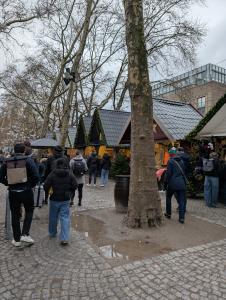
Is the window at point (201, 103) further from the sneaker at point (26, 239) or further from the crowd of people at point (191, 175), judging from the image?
the sneaker at point (26, 239)

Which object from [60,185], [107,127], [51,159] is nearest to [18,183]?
[60,185]

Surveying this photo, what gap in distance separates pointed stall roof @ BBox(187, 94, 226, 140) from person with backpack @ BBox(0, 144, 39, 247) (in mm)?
6755

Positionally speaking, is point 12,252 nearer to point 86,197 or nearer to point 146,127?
point 146,127

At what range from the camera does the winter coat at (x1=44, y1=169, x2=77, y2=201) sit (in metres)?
5.39

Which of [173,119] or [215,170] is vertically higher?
[173,119]

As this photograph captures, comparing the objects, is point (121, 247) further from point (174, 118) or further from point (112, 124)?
point (112, 124)

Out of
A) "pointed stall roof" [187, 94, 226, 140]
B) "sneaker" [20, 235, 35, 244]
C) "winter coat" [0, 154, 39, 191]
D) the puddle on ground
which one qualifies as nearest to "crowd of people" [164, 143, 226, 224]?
"pointed stall roof" [187, 94, 226, 140]

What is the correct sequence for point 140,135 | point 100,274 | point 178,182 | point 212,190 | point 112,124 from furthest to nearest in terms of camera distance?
1. point 112,124
2. point 212,190
3. point 178,182
4. point 140,135
5. point 100,274

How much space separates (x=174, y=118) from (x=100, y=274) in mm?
11039

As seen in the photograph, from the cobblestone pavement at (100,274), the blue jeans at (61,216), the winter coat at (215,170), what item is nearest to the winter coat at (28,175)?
the blue jeans at (61,216)

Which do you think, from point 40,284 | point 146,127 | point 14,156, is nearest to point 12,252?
point 40,284

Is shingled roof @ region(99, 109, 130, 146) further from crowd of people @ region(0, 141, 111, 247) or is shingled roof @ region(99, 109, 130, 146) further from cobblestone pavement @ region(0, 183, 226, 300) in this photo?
cobblestone pavement @ region(0, 183, 226, 300)

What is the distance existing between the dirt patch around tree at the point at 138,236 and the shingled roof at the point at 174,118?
5787mm

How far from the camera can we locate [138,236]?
5750mm
